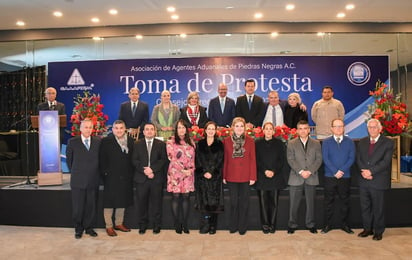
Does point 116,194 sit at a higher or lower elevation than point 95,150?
lower

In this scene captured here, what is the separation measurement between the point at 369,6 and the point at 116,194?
596 cm

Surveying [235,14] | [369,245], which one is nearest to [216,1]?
[235,14]

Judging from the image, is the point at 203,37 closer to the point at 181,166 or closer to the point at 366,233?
the point at 181,166

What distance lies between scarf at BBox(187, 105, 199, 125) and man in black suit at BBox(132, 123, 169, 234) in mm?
1056

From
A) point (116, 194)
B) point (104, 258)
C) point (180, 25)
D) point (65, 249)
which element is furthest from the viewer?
point (180, 25)

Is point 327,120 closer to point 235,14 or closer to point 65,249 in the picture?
point 235,14

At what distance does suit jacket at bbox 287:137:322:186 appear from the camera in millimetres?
4590

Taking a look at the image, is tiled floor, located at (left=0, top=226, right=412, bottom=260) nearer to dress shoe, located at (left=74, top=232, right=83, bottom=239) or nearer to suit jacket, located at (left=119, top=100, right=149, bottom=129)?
dress shoe, located at (left=74, top=232, right=83, bottom=239)

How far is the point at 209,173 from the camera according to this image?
14.8 feet

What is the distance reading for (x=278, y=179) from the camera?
15.1 ft

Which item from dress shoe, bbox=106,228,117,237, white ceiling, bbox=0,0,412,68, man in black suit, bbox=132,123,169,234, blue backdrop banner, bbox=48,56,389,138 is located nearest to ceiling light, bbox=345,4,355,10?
white ceiling, bbox=0,0,412,68

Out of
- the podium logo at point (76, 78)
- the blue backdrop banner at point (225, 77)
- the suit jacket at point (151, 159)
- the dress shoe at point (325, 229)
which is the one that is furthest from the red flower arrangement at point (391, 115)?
the podium logo at point (76, 78)

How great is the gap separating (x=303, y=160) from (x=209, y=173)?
1.20 m

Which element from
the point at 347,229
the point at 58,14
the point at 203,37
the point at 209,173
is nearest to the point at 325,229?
the point at 347,229
